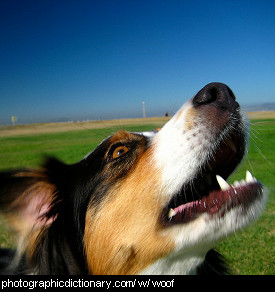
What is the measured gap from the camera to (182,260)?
212 centimetres

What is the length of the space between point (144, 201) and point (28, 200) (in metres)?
1.09

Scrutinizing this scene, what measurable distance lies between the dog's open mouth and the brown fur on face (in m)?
0.15

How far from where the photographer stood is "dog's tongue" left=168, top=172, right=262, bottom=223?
1967 millimetres

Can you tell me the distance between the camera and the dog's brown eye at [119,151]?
2.41 m

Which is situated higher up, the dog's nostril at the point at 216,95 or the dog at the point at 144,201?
the dog's nostril at the point at 216,95

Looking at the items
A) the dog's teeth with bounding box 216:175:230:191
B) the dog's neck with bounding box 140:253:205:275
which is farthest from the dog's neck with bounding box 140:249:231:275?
the dog's teeth with bounding box 216:175:230:191

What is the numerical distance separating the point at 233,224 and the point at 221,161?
61 centimetres

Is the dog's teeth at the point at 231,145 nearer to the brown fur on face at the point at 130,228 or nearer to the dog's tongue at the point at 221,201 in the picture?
the dog's tongue at the point at 221,201

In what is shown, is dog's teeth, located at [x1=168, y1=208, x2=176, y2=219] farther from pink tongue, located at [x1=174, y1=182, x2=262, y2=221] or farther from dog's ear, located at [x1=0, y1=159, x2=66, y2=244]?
dog's ear, located at [x1=0, y1=159, x2=66, y2=244]

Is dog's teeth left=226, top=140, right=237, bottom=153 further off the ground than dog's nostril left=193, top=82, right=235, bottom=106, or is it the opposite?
dog's nostril left=193, top=82, right=235, bottom=106

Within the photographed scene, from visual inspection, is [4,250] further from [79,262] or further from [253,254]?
[253,254]

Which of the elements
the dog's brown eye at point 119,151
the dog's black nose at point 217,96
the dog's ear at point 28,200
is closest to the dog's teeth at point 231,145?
the dog's black nose at point 217,96

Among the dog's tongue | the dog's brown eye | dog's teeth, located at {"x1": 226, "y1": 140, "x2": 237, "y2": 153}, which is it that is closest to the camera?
the dog's tongue

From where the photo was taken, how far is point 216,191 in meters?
2.09
